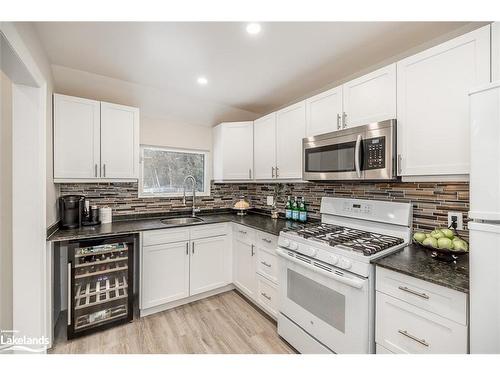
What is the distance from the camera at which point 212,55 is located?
6.22 feet

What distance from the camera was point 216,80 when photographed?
2367 millimetres

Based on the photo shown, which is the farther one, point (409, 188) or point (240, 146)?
point (240, 146)

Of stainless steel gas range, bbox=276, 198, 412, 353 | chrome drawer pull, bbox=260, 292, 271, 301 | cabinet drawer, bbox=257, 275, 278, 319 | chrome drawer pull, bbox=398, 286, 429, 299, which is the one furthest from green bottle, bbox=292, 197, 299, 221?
chrome drawer pull, bbox=398, 286, 429, 299

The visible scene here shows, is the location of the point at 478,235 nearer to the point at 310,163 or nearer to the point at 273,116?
the point at 310,163

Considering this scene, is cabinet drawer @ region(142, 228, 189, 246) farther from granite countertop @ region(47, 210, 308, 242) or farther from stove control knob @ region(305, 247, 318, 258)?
stove control knob @ region(305, 247, 318, 258)

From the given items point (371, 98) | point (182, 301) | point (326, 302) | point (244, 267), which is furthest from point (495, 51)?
point (182, 301)

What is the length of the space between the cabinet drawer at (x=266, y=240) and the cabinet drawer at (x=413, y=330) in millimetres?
979

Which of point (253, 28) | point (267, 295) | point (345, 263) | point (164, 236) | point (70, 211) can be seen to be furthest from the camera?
point (164, 236)

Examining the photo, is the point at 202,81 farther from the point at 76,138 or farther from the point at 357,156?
the point at 357,156

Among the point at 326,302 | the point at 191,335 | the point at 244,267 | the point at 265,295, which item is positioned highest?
the point at 326,302

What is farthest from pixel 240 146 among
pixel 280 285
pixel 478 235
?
pixel 478 235

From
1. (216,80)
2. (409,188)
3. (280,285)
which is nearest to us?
(409,188)

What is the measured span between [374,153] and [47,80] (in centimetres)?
271
